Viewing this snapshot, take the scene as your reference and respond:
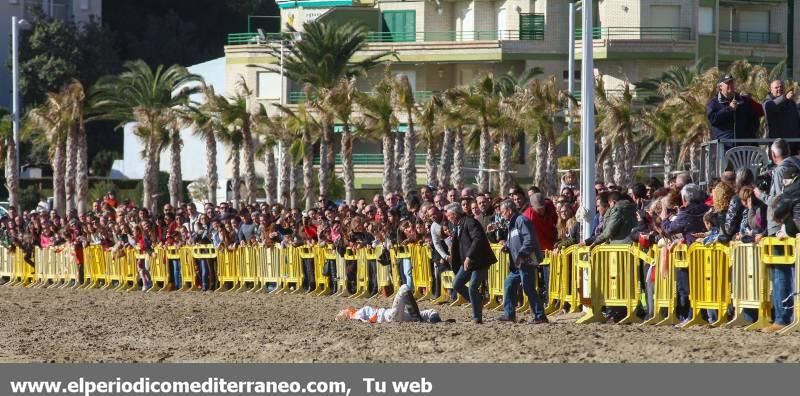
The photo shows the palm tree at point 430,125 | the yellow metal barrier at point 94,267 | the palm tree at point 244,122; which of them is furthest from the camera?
the palm tree at point 244,122

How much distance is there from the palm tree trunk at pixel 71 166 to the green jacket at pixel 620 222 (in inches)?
1527

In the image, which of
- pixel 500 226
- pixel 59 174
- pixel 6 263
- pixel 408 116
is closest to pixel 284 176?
pixel 408 116

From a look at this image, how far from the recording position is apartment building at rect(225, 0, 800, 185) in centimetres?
6225

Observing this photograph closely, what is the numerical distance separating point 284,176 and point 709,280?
38.8 m

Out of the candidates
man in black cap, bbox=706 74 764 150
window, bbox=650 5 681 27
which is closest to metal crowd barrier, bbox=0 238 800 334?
man in black cap, bbox=706 74 764 150

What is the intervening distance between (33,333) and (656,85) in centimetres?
4060

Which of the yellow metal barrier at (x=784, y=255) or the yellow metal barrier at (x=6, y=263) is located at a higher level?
the yellow metal barrier at (x=784, y=255)

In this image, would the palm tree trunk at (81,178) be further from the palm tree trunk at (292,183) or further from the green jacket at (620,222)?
the green jacket at (620,222)

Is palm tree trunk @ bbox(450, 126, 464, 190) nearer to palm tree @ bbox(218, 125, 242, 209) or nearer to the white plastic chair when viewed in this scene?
palm tree @ bbox(218, 125, 242, 209)

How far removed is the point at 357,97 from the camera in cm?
5038

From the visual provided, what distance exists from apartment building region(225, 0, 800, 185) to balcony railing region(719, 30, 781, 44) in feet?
0.13

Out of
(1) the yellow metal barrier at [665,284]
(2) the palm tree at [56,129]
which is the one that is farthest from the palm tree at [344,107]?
(1) the yellow metal barrier at [665,284]

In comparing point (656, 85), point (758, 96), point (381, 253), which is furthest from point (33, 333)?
point (656, 85)

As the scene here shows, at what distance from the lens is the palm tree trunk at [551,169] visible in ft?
163
